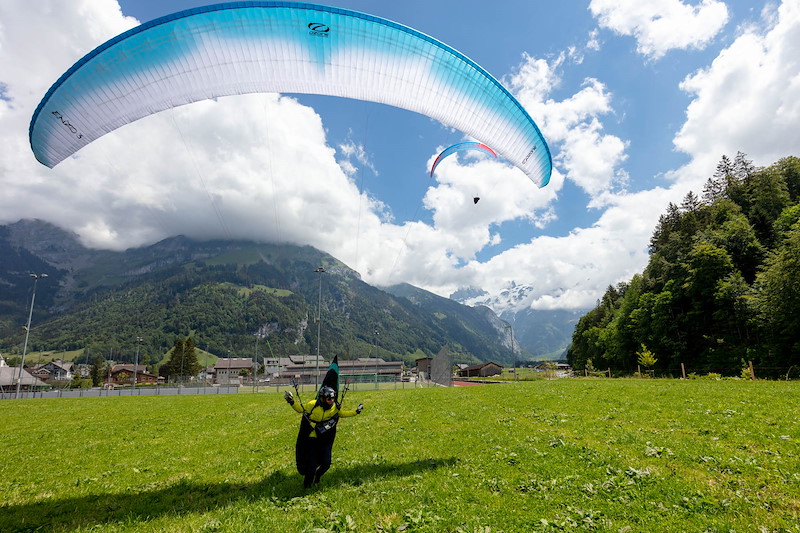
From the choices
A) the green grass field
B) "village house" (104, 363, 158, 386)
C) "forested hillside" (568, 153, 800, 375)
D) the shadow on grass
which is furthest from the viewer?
"village house" (104, 363, 158, 386)

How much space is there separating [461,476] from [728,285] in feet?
181

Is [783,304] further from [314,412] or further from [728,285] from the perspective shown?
[314,412]

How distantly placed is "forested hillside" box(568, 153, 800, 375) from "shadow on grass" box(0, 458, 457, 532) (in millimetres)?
43278

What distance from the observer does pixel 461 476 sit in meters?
8.29

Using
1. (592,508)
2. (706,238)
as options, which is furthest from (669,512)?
(706,238)

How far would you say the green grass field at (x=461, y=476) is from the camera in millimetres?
6074

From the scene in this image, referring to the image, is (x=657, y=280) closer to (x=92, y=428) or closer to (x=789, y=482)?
(x=789, y=482)

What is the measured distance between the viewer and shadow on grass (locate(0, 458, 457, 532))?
680 cm

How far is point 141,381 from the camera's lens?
158125 mm

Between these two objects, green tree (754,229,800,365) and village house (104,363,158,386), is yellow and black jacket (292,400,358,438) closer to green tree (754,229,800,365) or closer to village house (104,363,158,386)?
green tree (754,229,800,365)

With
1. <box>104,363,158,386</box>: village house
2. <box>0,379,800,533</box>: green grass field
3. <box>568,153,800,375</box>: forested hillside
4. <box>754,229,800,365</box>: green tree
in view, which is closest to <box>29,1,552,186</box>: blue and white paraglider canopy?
<box>0,379,800,533</box>: green grass field

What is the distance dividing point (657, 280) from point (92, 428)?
79.0m

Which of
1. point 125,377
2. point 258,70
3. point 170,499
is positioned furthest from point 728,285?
point 125,377

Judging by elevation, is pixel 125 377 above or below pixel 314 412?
below
